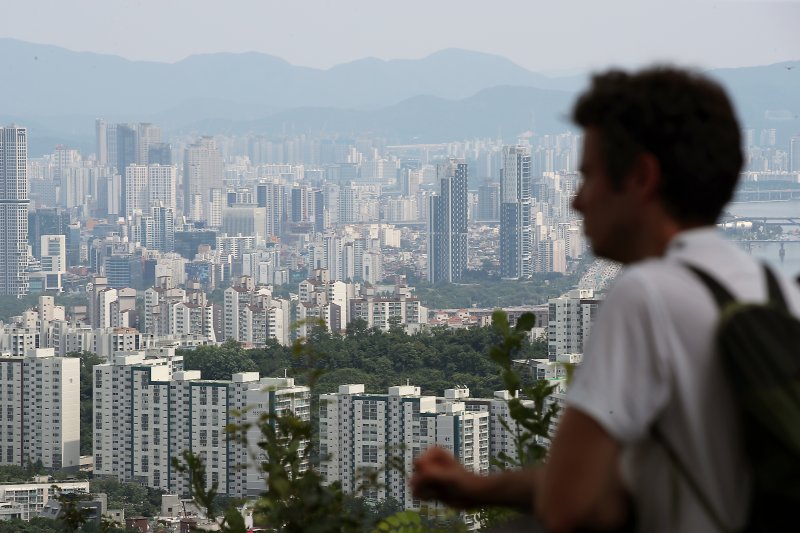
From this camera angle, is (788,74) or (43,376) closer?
(788,74)

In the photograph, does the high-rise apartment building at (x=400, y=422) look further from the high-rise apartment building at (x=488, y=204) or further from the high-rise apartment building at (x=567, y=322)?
the high-rise apartment building at (x=488, y=204)

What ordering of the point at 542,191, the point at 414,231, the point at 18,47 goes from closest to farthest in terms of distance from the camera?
the point at 542,191 < the point at 414,231 < the point at 18,47

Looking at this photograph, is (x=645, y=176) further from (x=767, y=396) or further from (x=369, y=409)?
(x=369, y=409)

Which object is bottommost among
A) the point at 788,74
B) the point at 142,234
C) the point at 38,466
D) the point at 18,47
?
the point at 38,466

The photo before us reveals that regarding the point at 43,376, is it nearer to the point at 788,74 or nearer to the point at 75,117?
the point at 788,74

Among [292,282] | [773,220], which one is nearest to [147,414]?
[292,282]

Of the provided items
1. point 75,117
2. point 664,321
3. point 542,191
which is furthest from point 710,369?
point 75,117
